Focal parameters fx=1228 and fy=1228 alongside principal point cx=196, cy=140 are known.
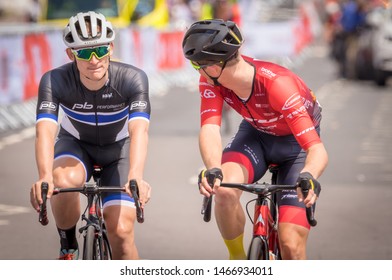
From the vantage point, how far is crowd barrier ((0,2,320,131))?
62.8 ft

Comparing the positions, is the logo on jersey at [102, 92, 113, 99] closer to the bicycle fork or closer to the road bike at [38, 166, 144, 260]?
the road bike at [38, 166, 144, 260]

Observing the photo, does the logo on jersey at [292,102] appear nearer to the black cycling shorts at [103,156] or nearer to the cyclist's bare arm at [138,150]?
the cyclist's bare arm at [138,150]

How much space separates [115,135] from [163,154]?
28.5 ft

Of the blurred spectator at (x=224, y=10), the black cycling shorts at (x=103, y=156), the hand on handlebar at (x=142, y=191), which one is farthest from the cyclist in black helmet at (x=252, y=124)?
the blurred spectator at (x=224, y=10)

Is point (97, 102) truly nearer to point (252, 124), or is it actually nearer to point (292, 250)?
point (252, 124)

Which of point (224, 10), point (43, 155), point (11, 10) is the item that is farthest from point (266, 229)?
point (11, 10)

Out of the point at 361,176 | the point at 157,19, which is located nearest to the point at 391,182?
the point at 361,176

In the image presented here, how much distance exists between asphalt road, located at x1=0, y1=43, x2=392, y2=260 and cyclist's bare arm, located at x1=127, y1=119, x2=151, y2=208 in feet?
8.86

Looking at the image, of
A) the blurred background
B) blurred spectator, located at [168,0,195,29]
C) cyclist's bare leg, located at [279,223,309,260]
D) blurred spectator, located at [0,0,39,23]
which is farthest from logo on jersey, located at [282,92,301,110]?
blurred spectator, located at [0,0,39,23]

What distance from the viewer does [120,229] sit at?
7480 mm

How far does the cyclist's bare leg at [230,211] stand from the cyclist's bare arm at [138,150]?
1.38ft
